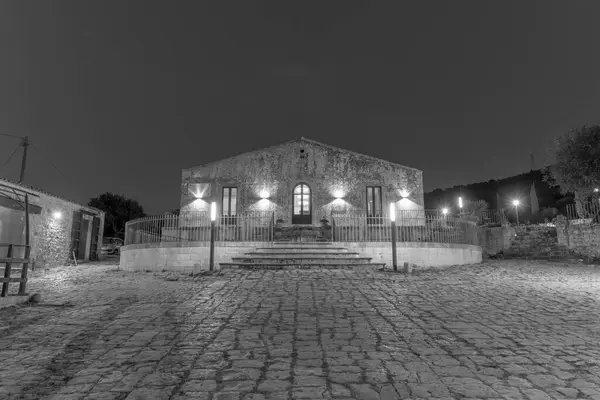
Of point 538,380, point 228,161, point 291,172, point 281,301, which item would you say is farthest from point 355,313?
point 228,161

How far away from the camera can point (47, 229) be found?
18.9 m

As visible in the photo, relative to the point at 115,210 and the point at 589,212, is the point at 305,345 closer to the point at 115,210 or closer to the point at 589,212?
the point at 589,212

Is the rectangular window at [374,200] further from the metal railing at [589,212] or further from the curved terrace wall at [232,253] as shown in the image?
the metal railing at [589,212]

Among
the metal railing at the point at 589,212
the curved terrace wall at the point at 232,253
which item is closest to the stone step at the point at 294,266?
the curved terrace wall at the point at 232,253

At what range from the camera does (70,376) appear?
11.6 ft

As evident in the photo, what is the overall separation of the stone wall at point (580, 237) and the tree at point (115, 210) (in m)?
41.1

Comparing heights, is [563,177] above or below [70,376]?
above

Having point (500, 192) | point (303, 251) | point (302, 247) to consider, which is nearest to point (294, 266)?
point (303, 251)

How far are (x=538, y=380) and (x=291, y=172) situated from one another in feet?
56.5

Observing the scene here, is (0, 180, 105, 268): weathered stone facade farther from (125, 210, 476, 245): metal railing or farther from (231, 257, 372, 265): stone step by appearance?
(231, 257, 372, 265): stone step

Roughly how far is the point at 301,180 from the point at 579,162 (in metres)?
13.0

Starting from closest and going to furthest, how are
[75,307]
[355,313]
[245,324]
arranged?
1. [245,324]
2. [355,313]
3. [75,307]

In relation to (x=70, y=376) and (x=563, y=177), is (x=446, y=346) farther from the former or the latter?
(x=563, y=177)

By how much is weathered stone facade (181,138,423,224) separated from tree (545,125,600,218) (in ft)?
23.2
